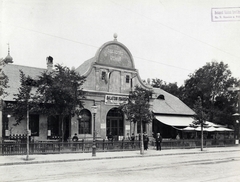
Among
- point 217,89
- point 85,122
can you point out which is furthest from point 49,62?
point 217,89

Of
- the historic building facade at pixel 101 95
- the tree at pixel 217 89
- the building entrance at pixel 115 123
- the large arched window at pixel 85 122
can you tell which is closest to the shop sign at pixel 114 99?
the historic building facade at pixel 101 95

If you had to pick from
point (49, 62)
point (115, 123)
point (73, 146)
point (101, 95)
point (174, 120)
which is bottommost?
point (73, 146)

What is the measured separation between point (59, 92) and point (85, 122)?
6.48 metres

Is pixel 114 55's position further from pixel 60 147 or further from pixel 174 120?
pixel 60 147

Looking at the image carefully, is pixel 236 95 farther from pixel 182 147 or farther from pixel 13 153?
pixel 13 153

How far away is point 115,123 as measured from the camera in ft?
102

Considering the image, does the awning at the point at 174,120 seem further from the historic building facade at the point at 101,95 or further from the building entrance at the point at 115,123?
the building entrance at the point at 115,123

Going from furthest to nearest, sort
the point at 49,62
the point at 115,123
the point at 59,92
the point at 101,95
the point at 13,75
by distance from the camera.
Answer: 1. the point at 49,62
2. the point at 115,123
3. the point at 101,95
4. the point at 13,75
5. the point at 59,92

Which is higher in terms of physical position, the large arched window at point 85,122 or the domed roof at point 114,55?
the domed roof at point 114,55

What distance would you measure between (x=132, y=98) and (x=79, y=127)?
7280 millimetres

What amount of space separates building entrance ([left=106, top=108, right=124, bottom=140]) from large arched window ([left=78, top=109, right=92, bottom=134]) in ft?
7.30

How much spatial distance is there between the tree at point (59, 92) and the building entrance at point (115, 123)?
21.2 ft

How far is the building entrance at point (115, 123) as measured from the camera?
3066 cm

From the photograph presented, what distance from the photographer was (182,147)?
28.7 meters
